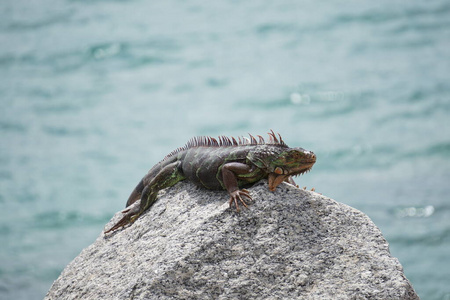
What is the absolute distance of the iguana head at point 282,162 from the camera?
5004mm

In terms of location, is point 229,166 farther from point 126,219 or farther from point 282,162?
point 126,219

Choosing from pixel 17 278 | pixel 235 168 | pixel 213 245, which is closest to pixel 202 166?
pixel 235 168

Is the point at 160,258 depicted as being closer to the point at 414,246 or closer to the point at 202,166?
the point at 202,166

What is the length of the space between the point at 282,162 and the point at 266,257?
753mm

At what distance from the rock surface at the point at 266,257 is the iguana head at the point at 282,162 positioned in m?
0.10

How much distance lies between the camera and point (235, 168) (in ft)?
16.7

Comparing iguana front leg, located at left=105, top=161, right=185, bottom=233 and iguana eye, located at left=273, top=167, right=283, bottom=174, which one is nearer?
iguana eye, located at left=273, top=167, right=283, bottom=174

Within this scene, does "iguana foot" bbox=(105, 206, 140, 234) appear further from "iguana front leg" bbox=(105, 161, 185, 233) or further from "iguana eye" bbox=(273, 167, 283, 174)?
"iguana eye" bbox=(273, 167, 283, 174)

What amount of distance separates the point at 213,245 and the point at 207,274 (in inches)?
8.5

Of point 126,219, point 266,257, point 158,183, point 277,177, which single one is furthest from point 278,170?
point 126,219

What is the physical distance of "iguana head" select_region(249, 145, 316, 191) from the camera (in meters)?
5.00

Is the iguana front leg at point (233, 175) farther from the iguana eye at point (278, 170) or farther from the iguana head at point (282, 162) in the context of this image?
the iguana eye at point (278, 170)

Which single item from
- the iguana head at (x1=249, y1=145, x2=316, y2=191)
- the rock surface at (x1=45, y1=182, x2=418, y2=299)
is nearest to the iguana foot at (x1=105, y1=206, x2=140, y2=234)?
the rock surface at (x1=45, y1=182, x2=418, y2=299)

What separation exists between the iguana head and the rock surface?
0.34 ft
